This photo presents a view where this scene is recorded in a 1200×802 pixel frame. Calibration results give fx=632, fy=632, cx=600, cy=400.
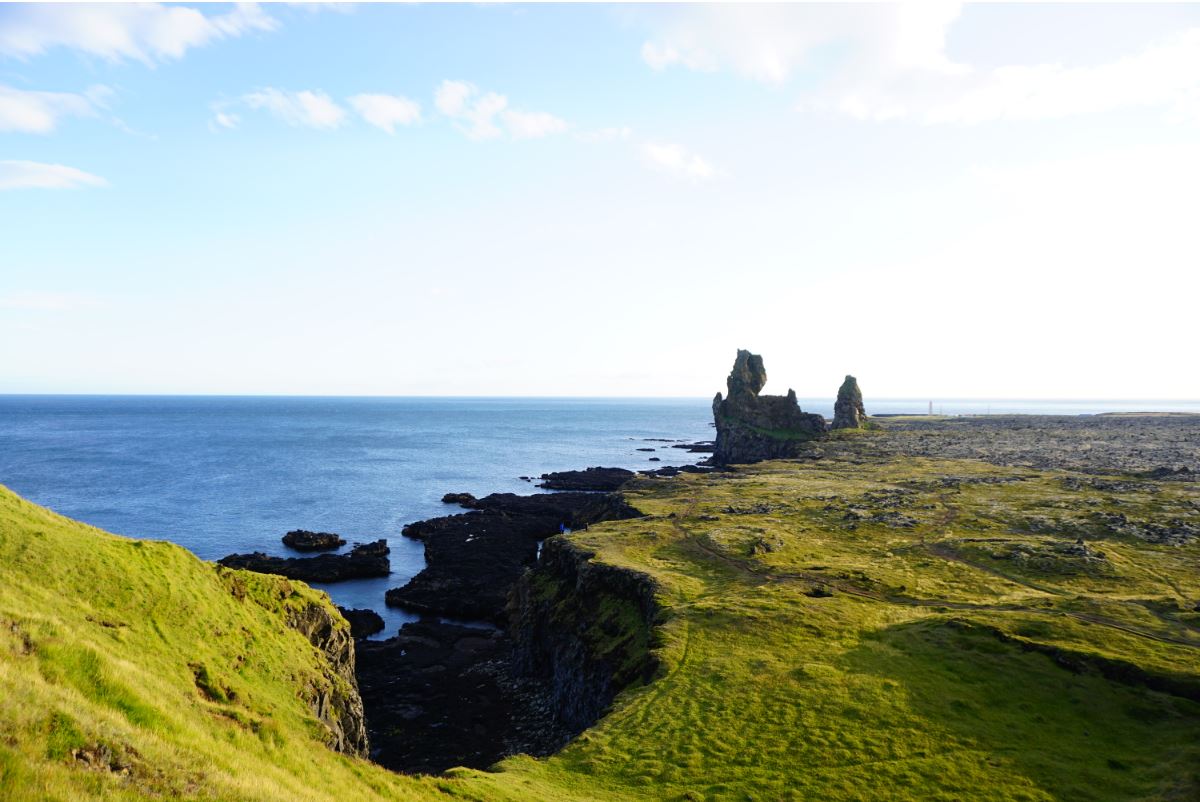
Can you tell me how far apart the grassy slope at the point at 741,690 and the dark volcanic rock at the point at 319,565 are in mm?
48411

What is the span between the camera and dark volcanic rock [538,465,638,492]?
148000 mm

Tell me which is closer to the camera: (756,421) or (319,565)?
(319,565)

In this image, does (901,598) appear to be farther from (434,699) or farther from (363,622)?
(363,622)

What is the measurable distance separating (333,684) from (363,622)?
33.7 m

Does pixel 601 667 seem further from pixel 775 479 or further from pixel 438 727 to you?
pixel 775 479

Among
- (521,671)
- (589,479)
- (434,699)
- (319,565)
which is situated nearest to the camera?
(434,699)

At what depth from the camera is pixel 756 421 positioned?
170 metres

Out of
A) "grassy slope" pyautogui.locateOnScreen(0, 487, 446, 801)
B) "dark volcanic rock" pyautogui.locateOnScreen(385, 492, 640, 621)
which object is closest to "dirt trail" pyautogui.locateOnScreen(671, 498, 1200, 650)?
"dark volcanic rock" pyautogui.locateOnScreen(385, 492, 640, 621)

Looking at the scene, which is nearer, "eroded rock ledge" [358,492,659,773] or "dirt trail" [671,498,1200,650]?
"dirt trail" [671,498,1200,650]

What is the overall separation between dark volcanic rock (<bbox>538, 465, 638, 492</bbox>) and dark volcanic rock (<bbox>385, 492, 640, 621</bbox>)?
18.2 m

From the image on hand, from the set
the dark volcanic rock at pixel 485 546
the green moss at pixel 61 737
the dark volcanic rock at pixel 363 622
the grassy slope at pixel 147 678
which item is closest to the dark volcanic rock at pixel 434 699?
the dark volcanic rock at pixel 363 622

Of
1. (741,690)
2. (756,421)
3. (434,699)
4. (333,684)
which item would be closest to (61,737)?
(333,684)

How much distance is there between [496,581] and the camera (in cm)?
8194

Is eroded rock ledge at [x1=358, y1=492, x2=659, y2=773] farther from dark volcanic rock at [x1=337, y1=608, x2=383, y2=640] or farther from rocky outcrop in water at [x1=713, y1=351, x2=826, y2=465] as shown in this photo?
rocky outcrop in water at [x1=713, y1=351, x2=826, y2=465]
